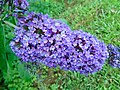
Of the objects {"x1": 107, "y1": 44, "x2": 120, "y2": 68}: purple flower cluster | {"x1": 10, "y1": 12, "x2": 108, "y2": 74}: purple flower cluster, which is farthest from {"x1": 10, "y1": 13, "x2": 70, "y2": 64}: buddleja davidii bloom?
{"x1": 107, "y1": 44, "x2": 120, "y2": 68}: purple flower cluster

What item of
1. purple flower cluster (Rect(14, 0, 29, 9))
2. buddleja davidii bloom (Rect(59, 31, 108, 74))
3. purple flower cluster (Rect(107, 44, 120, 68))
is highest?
purple flower cluster (Rect(14, 0, 29, 9))

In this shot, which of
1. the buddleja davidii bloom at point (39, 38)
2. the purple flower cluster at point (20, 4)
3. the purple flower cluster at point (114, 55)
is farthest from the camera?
the purple flower cluster at point (114, 55)

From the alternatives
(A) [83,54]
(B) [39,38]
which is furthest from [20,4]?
(A) [83,54]

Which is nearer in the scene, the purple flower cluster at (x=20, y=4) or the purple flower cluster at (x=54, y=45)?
the purple flower cluster at (x=54, y=45)

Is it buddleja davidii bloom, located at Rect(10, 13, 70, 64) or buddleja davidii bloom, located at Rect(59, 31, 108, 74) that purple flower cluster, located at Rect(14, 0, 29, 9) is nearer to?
buddleja davidii bloom, located at Rect(10, 13, 70, 64)

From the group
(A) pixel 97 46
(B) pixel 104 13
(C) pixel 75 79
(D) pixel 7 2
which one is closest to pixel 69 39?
(A) pixel 97 46

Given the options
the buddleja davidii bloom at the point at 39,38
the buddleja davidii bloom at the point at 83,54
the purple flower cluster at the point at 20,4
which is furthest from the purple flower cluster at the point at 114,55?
the purple flower cluster at the point at 20,4

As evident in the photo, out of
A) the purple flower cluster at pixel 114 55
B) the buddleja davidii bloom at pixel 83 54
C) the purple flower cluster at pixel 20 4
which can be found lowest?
the purple flower cluster at pixel 114 55

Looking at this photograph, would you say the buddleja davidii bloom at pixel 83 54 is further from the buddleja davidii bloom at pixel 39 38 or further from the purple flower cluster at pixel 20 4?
the purple flower cluster at pixel 20 4

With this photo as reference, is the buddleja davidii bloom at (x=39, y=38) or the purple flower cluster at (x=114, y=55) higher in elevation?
the buddleja davidii bloom at (x=39, y=38)
